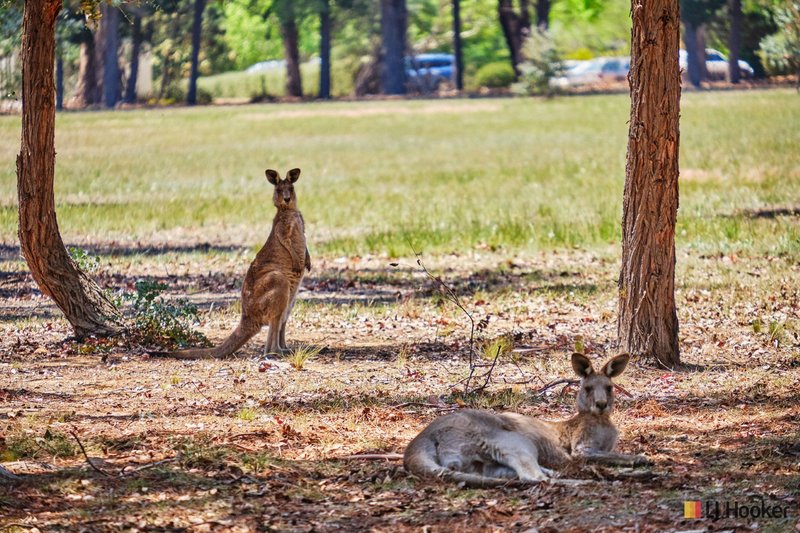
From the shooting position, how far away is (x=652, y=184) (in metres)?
9.89

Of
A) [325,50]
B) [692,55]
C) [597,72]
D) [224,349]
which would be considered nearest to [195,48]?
[325,50]

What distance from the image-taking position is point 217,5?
66.2 m

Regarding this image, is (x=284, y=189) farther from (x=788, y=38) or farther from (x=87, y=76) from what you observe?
(x=87, y=76)

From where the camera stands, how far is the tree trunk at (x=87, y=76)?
177 feet

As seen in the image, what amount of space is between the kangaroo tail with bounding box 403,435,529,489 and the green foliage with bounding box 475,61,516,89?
65865 mm

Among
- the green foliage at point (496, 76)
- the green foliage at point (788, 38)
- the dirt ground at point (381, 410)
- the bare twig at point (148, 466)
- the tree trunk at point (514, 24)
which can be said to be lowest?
the dirt ground at point (381, 410)

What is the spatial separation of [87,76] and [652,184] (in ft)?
159

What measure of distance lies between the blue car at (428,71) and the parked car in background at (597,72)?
21.9 feet

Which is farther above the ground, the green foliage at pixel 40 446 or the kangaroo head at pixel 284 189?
the kangaroo head at pixel 284 189

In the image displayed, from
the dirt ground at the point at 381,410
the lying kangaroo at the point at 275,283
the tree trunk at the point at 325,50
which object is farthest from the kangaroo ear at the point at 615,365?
the tree trunk at the point at 325,50

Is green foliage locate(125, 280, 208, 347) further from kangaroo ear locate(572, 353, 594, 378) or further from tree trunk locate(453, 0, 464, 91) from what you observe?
tree trunk locate(453, 0, 464, 91)

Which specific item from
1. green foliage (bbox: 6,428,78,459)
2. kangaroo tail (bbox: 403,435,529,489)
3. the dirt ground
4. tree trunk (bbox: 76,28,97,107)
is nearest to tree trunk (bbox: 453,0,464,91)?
tree trunk (bbox: 76,28,97,107)

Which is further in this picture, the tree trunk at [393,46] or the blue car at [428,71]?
the blue car at [428,71]

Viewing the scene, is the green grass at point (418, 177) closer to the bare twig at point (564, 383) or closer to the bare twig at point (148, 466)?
the bare twig at point (564, 383)
